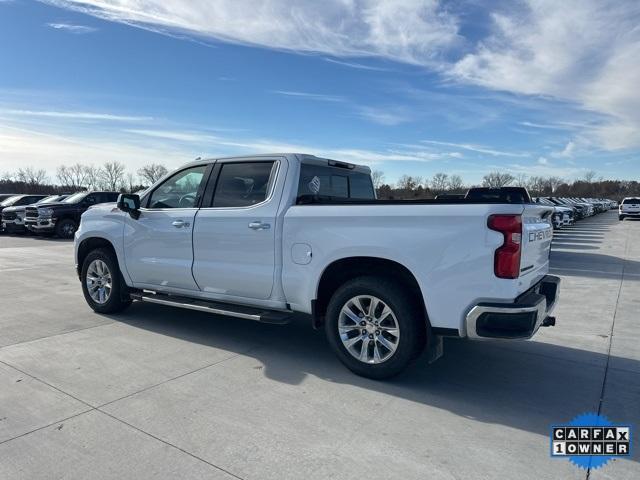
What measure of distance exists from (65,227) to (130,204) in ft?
51.9

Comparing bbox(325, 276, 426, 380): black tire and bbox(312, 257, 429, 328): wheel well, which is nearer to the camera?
bbox(325, 276, 426, 380): black tire

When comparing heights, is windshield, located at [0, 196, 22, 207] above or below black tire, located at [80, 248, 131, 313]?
above

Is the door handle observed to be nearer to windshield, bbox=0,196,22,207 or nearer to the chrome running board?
the chrome running board

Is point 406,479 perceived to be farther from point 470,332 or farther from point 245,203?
point 245,203

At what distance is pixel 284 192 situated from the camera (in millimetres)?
4750

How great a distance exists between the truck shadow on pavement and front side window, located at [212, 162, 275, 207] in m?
1.56

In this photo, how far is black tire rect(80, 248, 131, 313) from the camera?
244 inches

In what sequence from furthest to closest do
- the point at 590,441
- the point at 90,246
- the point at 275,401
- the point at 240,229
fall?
the point at 90,246 → the point at 240,229 → the point at 275,401 → the point at 590,441

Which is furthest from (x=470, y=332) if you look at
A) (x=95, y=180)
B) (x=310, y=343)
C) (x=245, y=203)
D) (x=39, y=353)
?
(x=95, y=180)

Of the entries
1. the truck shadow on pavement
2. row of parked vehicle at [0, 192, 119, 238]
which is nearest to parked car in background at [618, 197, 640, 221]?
row of parked vehicle at [0, 192, 119, 238]

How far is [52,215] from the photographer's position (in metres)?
19.0

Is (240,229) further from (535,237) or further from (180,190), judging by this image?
(535,237)

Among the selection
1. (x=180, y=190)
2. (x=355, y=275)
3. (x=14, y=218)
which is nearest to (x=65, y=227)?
(x=14, y=218)

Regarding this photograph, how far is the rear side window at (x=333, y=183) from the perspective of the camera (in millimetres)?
4965
